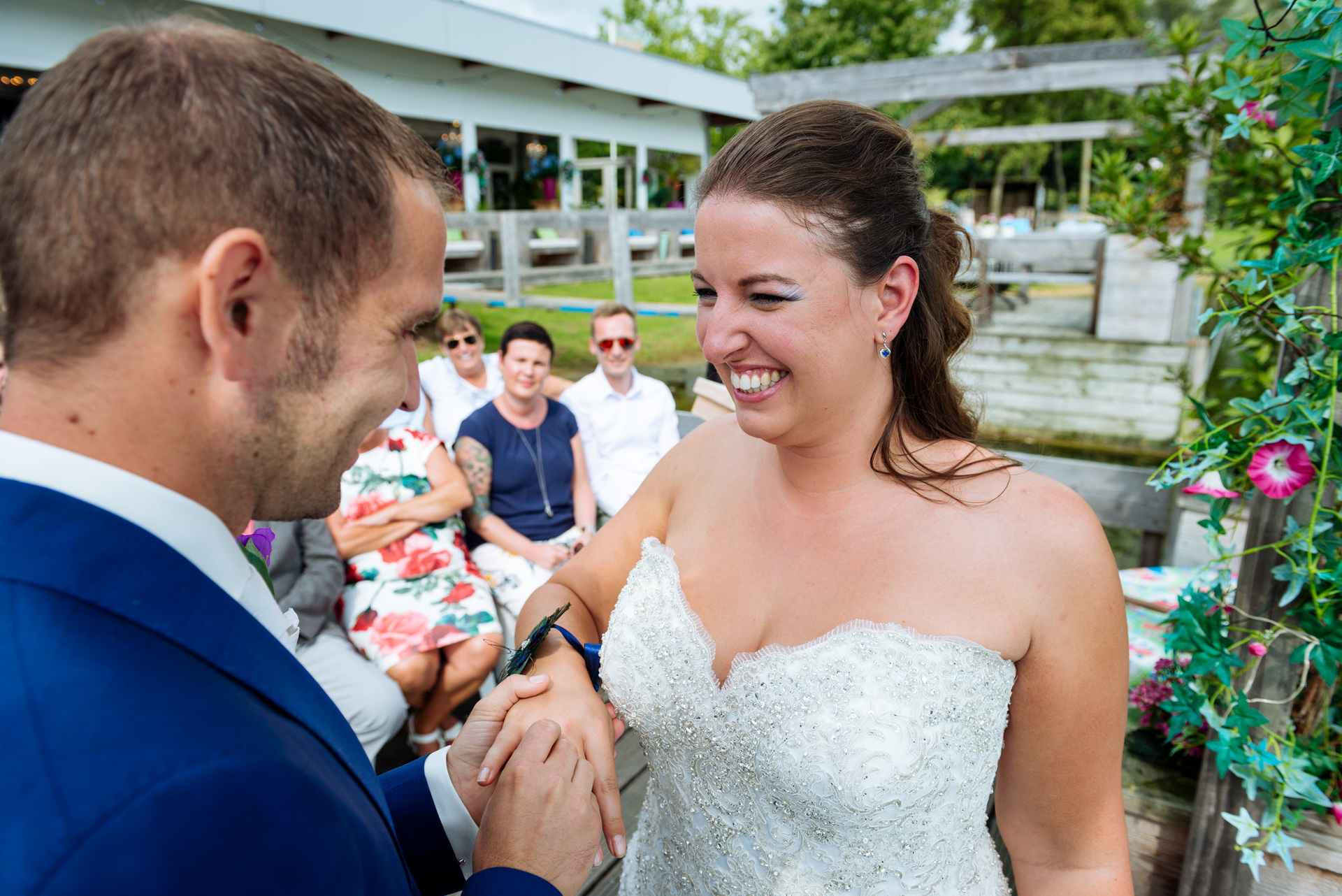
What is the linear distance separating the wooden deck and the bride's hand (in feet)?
2.51

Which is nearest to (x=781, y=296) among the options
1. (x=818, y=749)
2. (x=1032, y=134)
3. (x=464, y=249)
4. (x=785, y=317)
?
(x=785, y=317)

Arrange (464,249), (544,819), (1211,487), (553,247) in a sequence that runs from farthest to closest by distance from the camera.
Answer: (553,247), (464,249), (1211,487), (544,819)

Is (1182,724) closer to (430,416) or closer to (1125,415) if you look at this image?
(430,416)

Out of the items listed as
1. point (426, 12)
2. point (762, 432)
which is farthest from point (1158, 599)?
point (426, 12)

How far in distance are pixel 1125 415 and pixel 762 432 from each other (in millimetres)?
7883

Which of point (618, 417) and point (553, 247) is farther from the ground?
point (553, 247)

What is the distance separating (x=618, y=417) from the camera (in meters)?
5.00

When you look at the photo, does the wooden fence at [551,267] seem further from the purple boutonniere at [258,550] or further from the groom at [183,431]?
the groom at [183,431]

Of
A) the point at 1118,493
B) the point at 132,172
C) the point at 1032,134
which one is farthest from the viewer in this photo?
the point at 1032,134

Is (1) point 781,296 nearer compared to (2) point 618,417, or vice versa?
(1) point 781,296

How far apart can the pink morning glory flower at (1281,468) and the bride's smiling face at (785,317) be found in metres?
0.91

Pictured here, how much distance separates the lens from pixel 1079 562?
57.4 inches

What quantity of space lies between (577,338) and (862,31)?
1547 inches

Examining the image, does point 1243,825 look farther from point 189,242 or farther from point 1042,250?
point 1042,250
